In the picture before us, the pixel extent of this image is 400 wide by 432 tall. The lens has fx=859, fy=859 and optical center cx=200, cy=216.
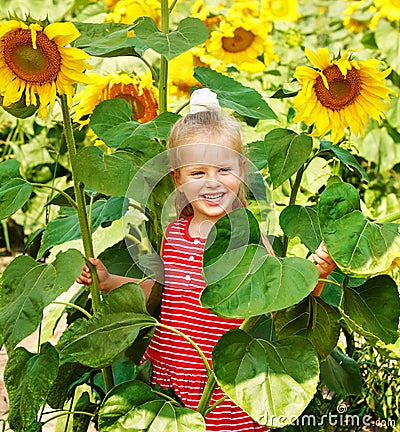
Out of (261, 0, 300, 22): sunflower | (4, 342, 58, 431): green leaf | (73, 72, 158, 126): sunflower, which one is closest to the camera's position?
(4, 342, 58, 431): green leaf

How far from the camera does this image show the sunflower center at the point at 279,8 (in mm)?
3990

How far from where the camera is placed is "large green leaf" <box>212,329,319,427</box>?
1.36 meters

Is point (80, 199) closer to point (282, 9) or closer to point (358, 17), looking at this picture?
point (282, 9)

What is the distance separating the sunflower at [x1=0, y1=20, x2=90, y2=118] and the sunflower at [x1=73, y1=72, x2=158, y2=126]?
459 millimetres

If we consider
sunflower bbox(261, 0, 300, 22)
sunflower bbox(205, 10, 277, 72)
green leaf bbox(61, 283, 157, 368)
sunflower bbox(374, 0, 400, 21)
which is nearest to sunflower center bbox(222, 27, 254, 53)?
sunflower bbox(205, 10, 277, 72)

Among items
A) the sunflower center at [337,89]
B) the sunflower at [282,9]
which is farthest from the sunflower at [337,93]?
the sunflower at [282,9]

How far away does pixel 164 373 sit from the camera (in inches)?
70.8

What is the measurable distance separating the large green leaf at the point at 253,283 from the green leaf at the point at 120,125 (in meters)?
0.43

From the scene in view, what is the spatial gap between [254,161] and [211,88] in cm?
22

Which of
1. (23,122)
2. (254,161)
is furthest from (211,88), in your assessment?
(23,122)

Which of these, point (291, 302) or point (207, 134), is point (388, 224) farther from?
point (207, 134)

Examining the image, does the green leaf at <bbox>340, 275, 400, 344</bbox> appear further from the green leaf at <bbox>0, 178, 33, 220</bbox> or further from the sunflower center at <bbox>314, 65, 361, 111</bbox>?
the green leaf at <bbox>0, 178, 33, 220</bbox>

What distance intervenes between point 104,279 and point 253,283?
50 centimetres

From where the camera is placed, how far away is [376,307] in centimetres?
158
